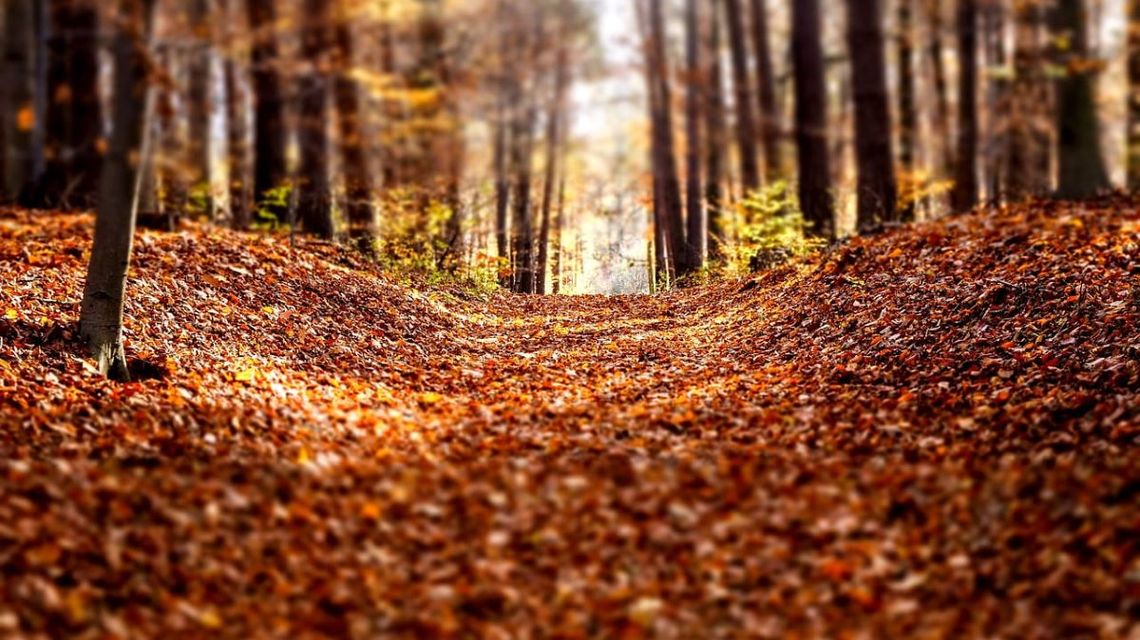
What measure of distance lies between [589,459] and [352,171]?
12.6 metres

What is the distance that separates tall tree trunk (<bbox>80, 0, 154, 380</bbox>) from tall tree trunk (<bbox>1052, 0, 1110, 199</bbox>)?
1086 cm

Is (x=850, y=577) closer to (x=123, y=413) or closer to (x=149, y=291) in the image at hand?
(x=123, y=413)

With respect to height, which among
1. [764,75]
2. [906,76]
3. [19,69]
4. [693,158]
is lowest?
[693,158]

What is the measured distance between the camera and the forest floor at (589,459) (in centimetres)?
394

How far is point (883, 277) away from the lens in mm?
10867

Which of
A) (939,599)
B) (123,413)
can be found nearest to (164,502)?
(123,413)

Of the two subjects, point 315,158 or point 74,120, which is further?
point 315,158

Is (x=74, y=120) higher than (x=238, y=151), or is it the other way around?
(x=238, y=151)

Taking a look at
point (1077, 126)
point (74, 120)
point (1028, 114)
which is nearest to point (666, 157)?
point (1028, 114)

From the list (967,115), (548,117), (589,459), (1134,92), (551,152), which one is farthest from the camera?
(548,117)

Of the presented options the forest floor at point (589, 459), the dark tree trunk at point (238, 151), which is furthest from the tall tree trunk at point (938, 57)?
the dark tree trunk at point (238, 151)

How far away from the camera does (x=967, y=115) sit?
59.7 ft

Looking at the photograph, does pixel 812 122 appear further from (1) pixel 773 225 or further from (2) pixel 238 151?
(2) pixel 238 151

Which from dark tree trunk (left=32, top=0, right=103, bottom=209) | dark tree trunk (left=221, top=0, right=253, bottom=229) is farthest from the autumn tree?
dark tree trunk (left=32, top=0, right=103, bottom=209)
